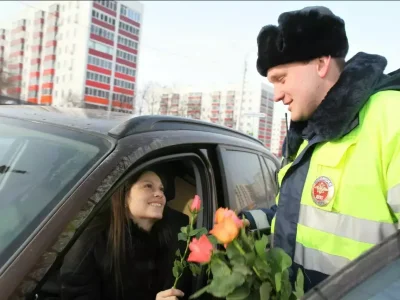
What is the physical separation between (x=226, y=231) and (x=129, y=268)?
118 centimetres

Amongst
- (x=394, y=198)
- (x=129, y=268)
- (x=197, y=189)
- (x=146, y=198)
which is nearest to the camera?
(x=394, y=198)

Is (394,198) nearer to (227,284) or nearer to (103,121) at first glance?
(227,284)

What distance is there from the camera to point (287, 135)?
1751 mm

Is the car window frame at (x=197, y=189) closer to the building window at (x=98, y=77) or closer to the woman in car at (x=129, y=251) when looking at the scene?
the woman in car at (x=129, y=251)

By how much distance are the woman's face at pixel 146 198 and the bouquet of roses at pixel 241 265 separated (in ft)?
3.62

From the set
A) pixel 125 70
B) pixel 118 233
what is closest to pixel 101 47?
pixel 125 70

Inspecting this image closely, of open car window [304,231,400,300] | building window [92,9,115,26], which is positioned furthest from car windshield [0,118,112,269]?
building window [92,9,115,26]

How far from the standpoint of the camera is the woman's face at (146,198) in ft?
6.95

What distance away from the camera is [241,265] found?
1.00m

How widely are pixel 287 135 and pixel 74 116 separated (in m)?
0.96

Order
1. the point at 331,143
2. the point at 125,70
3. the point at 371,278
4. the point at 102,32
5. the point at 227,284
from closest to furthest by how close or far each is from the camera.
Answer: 1. the point at 371,278
2. the point at 227,284
3. the point at 331,143
4. the point at 102,32
5. the point at 125,70

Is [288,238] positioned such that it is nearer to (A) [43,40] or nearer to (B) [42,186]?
(B) [42,186]

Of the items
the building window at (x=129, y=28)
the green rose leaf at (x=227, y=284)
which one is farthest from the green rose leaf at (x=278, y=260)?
the building window at (x=129, y=28)

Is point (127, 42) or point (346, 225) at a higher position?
point (127, 42)
